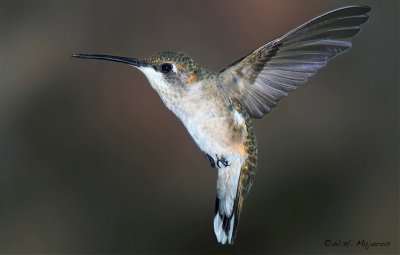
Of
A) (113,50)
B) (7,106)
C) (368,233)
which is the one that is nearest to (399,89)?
(368,233)

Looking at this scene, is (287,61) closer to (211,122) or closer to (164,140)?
(211,122)

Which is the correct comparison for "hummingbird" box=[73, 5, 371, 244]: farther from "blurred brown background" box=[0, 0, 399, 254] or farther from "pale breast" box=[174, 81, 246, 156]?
"blurred brown background" box=[0, 0, 399, 254]

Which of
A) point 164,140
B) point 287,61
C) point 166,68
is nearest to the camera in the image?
point 166,68

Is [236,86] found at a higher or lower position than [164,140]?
higher
